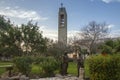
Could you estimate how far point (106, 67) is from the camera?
11.9 m

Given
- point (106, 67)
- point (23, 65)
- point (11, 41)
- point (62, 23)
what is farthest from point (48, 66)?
point (62, 23)

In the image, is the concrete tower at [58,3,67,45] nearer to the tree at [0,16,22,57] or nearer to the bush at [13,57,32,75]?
the tree at [0,16,22,57]

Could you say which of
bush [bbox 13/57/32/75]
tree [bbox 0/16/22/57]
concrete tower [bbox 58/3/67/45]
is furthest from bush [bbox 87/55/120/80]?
concrete tower [bbox 58/3/67/45]

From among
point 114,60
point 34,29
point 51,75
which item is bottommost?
point 51,75

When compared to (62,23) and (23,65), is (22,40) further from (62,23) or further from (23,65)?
(62,23)

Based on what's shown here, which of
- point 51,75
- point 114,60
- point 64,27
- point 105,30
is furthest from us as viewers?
point 64,27

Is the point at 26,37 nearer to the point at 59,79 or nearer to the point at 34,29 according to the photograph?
the point at 34,29

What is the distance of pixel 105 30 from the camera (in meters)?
61.7

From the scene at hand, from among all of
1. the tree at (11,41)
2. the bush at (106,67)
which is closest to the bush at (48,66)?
the bush at (106,67)

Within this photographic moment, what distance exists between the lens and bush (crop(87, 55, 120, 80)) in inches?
468

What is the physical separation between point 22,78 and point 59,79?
245cm

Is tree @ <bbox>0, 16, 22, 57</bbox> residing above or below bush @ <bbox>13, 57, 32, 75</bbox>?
above

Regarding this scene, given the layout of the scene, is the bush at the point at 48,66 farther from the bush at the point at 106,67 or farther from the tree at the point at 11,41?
the tree at the point at 11,41

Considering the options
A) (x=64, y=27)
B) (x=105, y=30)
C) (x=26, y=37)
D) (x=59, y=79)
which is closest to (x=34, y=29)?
(x=26, y=37)
